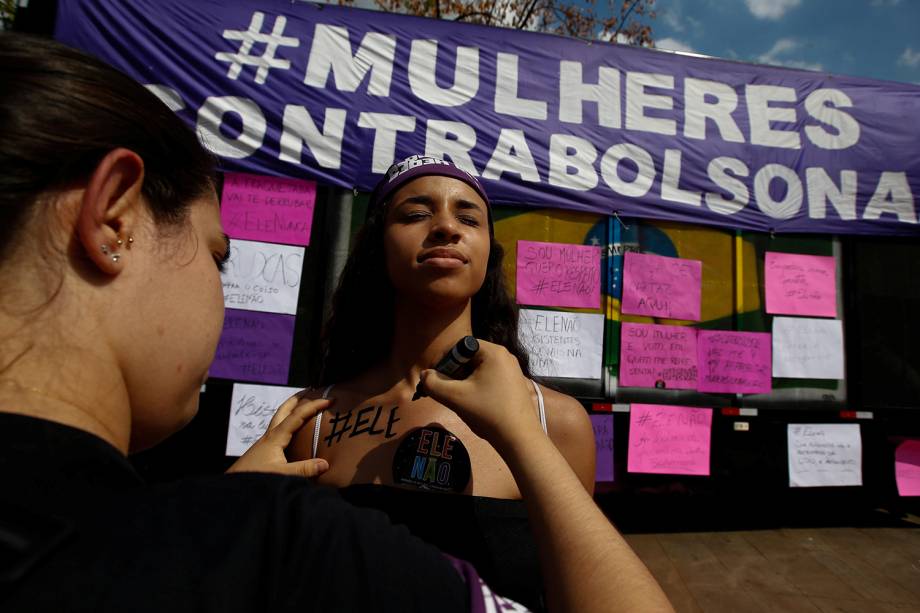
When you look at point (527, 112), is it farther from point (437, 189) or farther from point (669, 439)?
point (669, 439)

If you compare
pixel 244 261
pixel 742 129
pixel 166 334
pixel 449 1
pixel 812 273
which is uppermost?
pixel 449 1

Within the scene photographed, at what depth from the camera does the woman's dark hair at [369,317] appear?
1.79 m

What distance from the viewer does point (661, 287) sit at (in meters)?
3.33

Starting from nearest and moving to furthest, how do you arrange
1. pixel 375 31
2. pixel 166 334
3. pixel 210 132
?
pixel 166 334
pixel 210 132
pixel 375 31

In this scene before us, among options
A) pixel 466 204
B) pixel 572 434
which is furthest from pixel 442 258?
pixel 572 434

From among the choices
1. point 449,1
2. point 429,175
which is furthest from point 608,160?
point 449,1

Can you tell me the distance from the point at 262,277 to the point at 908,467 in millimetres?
4946

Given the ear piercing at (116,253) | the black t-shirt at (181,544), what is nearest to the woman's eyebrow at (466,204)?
the ear piercing at (116,253)

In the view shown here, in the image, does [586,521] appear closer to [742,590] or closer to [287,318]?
[287,318]

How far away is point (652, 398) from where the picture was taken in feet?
10.7

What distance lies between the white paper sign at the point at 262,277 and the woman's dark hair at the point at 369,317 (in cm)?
128

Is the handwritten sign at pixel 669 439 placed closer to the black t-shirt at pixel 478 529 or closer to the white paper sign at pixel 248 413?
the black t-shirt at pixel 478 529

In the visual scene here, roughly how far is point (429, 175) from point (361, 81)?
80.7 inches

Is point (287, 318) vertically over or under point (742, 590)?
over
